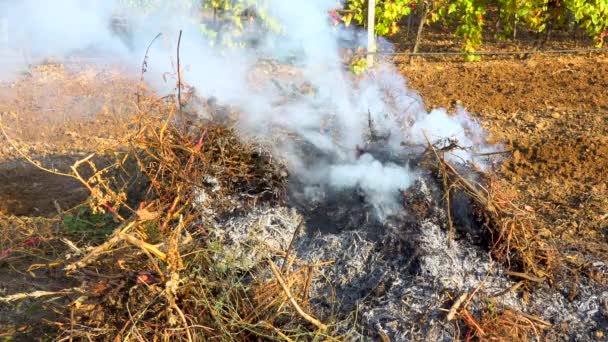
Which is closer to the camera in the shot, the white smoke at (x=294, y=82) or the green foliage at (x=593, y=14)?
the white smoke at (x=294, y=82)

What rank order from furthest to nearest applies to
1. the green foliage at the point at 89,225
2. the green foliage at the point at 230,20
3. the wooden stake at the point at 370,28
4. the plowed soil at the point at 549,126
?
1. the wooden stake at the point at 370,28
2. the green foliage at the point at 230,20
3. the plowed soil at the point at 549,126
4. the green foliage at the point at 89,225

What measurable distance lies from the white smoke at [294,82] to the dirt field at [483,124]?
0.56 metres

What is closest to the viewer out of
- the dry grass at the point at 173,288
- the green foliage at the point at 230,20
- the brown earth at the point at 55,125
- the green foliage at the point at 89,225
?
the dry grass at the point at 173,288

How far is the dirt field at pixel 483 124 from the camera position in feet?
13.6

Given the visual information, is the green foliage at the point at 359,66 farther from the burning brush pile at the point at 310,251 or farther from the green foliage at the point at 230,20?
the burning brush pile at the point at 310,251

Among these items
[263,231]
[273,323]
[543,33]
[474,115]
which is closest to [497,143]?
[474,115]

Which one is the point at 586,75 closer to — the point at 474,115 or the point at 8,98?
the point at 474,115

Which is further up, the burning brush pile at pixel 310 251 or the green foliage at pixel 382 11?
the green foliage at pixel 382 11

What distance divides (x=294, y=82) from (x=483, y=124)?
2.33m

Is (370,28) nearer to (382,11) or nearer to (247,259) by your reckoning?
(382,11)

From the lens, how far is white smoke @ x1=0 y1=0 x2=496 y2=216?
13.7 feet

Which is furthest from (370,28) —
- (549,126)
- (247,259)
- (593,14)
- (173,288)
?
(173,288)

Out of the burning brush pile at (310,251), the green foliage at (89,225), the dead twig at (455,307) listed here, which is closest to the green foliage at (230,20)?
the burning brush pile at (310,251)

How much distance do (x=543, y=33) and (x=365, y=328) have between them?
350 inches
